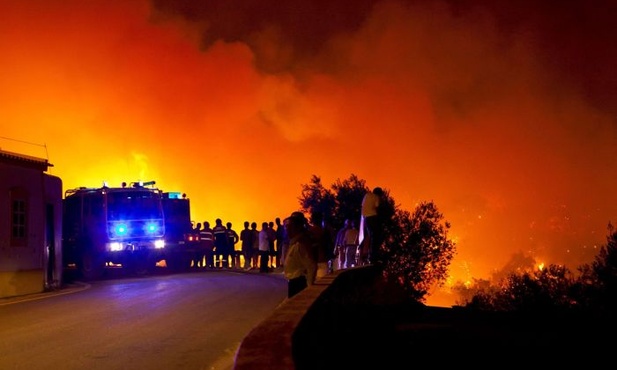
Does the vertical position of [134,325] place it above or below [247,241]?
below

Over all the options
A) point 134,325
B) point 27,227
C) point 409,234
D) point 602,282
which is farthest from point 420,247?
point 134,325

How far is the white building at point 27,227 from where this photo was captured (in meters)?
20.1

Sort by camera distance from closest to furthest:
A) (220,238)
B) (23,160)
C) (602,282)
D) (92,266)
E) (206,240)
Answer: (23,160), (92,266), (220,238), (206,240), (602,282)

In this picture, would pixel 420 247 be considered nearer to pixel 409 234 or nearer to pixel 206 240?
pixel 409 234

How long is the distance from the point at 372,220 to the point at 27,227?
979 cm

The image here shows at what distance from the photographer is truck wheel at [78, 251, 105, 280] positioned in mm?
27188

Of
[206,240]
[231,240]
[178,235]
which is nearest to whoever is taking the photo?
[231,240]

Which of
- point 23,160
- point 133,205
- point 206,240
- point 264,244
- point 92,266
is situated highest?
point 23,160

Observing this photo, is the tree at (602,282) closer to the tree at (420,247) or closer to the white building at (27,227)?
the tree at (420,247)

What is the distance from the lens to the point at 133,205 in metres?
28.3

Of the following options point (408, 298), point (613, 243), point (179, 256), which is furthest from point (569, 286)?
point (408, 298)

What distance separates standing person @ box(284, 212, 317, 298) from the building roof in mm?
11603

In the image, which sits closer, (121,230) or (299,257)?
(299,257)

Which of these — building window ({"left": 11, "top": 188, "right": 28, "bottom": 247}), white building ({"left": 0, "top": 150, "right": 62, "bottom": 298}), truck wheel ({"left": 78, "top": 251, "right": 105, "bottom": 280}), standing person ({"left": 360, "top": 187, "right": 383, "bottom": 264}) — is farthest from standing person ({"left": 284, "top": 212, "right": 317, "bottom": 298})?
truck wheel ({"left": 78, "top": 251, "right": 105, "bottom": 280})
